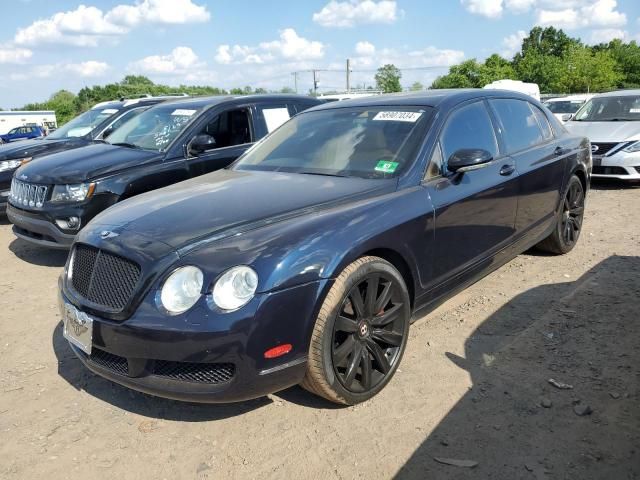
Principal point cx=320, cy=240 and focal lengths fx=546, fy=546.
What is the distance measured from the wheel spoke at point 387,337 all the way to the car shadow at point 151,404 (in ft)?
2.31

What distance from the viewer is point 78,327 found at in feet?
9.27

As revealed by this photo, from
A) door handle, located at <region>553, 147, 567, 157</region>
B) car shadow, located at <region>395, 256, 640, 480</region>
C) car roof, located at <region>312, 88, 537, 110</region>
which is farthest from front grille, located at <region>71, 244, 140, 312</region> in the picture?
door handle, located at <region>553, 147, 567, 157</region>

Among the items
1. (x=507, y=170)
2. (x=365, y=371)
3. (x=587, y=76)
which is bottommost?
(x=365, y=371)

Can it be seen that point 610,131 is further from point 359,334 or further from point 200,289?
point 200,289

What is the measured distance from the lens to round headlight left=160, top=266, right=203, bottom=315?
2.46 meters

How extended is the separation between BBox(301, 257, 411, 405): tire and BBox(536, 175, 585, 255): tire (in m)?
2.69

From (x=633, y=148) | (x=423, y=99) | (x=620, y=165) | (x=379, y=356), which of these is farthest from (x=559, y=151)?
(x=633, y=148)

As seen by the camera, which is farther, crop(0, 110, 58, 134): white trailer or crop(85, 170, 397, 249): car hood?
crop(0, 110, 58, 134): white trailer

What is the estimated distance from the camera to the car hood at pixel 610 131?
8654mm

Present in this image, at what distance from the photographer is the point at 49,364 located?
11.9 ft

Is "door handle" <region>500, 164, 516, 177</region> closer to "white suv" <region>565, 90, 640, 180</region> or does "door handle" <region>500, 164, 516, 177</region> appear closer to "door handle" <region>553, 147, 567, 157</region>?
"door handle" <region>553, 147, 567, 157</region>

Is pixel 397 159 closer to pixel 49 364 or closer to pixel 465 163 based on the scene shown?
pixel 465 163

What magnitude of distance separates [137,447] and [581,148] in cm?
489

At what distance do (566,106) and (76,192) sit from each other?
16409mm
